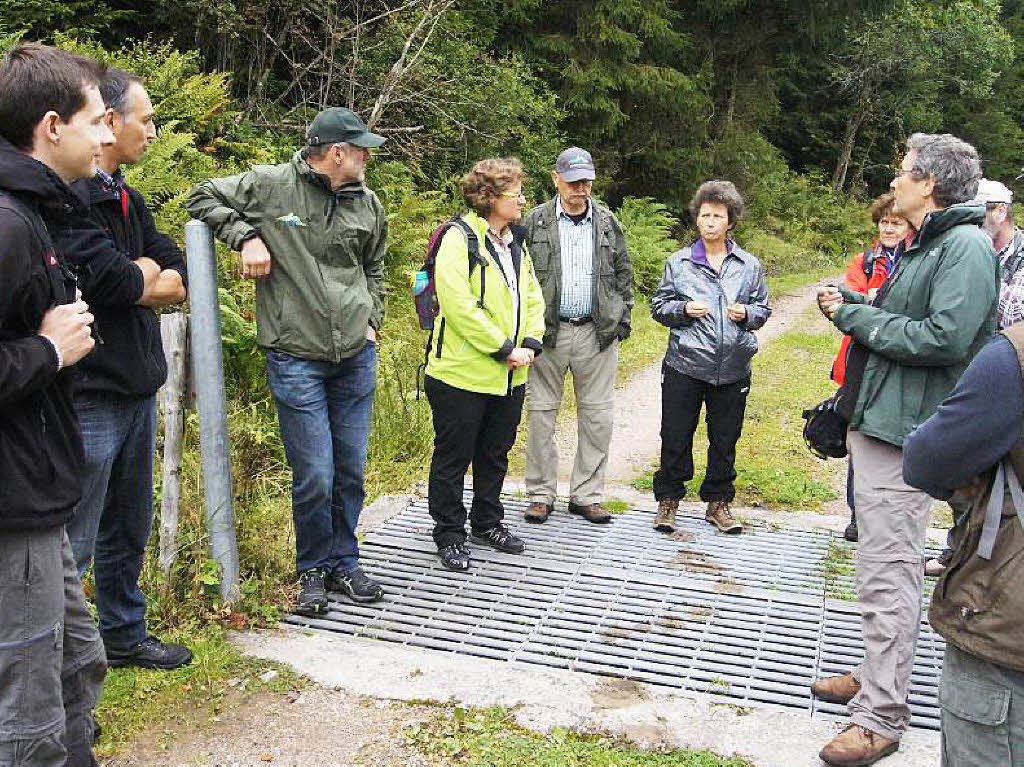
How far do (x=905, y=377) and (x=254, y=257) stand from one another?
8.96 ft

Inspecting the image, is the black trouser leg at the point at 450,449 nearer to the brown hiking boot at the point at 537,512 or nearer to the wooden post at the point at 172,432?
the brown hiking boot at the point at 537,512

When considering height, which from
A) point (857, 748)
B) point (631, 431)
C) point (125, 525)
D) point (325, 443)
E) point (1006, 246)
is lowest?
point (631, 431)

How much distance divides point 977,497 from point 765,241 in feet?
67.2

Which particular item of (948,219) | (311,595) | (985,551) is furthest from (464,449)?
(985,551)

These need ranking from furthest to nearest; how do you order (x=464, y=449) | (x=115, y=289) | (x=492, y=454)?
1. (x=492, y=454)
2. (x=464, y=449)
3. (x=115, y=289)

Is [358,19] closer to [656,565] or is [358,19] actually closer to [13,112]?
[656,565]

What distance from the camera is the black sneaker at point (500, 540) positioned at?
5.44 metres

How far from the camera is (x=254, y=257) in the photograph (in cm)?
416

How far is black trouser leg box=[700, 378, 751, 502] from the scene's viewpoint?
228 inches

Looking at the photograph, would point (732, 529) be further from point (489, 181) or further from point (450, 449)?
point (489, 181)

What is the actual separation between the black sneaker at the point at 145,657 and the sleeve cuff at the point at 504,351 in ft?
6.95

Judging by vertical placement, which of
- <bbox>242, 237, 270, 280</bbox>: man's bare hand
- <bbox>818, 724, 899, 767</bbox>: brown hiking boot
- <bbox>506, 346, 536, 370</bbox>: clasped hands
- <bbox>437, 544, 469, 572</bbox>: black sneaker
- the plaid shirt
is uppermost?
<bbox>242, 237, 270, 280</bbox>: man's bare hand

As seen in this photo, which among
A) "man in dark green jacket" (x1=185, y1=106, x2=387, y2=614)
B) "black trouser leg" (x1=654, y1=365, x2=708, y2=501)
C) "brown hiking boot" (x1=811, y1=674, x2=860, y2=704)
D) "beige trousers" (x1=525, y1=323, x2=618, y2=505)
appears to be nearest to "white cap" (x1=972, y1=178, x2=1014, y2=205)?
"black trouser leg" (x1=654, y1=365, x2=708, y2=501)

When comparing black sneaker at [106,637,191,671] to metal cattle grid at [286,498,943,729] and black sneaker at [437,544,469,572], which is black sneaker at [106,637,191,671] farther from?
black sneaker at [437,544,469,572]
